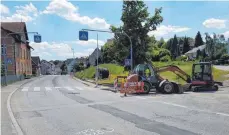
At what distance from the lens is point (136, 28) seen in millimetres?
45969

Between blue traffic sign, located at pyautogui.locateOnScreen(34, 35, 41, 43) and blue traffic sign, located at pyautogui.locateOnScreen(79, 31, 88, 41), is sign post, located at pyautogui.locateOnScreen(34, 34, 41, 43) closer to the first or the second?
blue traffic sign, located at pyautogui.locateOnScreen(34, 35, 41, 43)

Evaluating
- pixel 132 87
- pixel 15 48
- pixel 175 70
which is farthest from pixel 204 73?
pixel 15 48

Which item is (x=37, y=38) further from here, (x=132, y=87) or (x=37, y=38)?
(x=132, y=87)

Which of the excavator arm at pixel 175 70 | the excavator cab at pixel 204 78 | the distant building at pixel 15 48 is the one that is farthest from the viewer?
A: the distant building at pixel 15 48

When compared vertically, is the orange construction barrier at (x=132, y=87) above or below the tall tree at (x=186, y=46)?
below

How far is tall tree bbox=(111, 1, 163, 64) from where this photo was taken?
45.6 m

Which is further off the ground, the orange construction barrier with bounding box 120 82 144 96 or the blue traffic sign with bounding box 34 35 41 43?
the blue traffic sign with bounding box 34 35 41 43

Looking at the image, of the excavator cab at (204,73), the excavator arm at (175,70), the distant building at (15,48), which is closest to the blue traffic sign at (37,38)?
the excavator arm at (175,70)

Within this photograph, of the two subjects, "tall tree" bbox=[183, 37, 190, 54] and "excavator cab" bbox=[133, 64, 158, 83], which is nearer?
"excavator cab" bbox=[133, 64, 158, 83]

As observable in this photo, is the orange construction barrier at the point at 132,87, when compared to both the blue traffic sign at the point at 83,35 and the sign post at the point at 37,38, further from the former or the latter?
the sign post at the point at 37,38

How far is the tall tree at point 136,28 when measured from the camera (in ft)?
150

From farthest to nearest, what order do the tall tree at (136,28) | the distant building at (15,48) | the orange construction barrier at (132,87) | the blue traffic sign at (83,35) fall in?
1. the distant building at (15,48)
2. the tall tree at (136,28)
3. the blue traffic sign at (83,35)
4. the orange construction barrier at (132,87)

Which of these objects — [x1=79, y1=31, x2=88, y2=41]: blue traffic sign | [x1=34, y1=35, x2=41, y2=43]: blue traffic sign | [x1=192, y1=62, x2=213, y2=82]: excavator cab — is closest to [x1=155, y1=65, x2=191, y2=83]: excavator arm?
[x1=192, y1=62, x2=213, y2=82]: excavator cab

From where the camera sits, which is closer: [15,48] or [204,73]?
[204,73]
